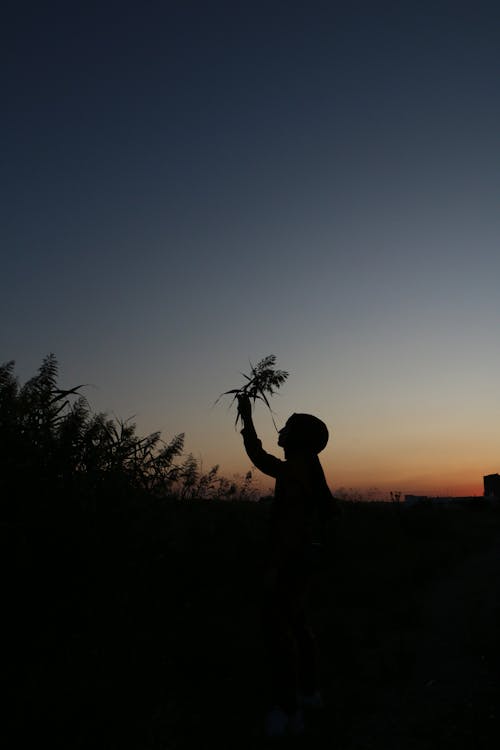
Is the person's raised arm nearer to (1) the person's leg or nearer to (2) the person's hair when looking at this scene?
(2) the person's hair

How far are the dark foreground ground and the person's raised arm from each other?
2012 mm

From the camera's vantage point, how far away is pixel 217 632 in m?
6.61

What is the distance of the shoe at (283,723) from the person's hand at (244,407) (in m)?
2.27

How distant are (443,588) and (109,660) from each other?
6.52 m

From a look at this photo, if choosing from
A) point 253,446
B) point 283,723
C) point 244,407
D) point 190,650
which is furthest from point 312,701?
point 244,407

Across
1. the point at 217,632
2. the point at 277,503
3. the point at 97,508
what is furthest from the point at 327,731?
the point at 97,508

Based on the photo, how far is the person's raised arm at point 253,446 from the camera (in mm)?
4953

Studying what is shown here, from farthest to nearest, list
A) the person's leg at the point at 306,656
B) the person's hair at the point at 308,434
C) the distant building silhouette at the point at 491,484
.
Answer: the distant building silhouette at the point at 491,484
the person's hair at the point at 308,434
the person's leg at the point at 306,656

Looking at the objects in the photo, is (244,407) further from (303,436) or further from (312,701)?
(312,701)

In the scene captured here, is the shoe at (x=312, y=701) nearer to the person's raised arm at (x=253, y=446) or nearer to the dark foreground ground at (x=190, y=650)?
the dark foreground ground at (x=190, y=650)

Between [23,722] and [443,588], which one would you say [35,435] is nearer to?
[23,722]

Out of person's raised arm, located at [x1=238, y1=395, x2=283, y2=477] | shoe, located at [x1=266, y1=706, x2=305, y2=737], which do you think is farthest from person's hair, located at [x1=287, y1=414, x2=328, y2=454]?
shoe, located at [x1=266, y1=706, x2=305, y2=737]

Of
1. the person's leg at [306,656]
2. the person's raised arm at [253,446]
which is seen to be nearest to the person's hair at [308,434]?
the person's raised arm at [253,446]

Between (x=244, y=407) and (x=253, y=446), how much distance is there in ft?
1.16
